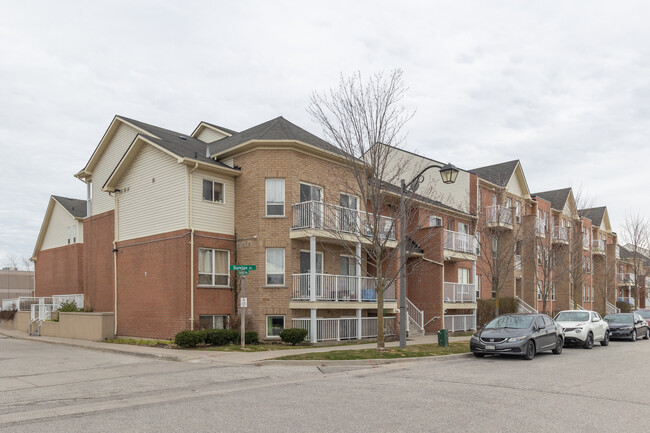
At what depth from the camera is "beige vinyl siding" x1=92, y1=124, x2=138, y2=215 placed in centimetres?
2716

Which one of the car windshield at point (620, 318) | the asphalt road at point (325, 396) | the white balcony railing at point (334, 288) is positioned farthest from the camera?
the car windshield at point (620, 318)

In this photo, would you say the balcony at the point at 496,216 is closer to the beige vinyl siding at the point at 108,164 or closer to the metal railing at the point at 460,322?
the metal railing at the point at 460,322

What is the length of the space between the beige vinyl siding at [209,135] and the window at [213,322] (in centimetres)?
1032

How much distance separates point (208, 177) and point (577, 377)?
15510 mm

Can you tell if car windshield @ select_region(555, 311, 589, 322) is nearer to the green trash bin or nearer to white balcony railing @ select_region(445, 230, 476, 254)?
the green trash bin

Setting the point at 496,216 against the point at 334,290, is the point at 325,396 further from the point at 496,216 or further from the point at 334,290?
the point at 496,216

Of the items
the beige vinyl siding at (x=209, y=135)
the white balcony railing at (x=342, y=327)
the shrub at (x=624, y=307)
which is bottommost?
the shrub at (x=624, y=307)

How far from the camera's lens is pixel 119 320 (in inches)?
981

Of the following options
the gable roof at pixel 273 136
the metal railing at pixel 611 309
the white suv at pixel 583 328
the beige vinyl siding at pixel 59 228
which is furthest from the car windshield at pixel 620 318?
the metal railing at pixel 611 309

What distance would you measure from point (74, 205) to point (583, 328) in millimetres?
31034

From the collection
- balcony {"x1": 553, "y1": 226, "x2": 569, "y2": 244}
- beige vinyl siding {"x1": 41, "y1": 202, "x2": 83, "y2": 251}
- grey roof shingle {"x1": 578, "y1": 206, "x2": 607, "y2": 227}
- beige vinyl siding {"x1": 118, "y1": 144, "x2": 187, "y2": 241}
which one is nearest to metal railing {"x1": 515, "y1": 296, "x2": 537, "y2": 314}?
balcony {"x1": 553, "y1": 226, "x2": 569, "y2": 244}

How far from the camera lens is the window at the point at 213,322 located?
22.0 metres

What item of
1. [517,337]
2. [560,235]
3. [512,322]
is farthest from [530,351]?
[560,235]

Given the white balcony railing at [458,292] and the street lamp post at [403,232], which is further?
the white balcony railing at [458,292]
